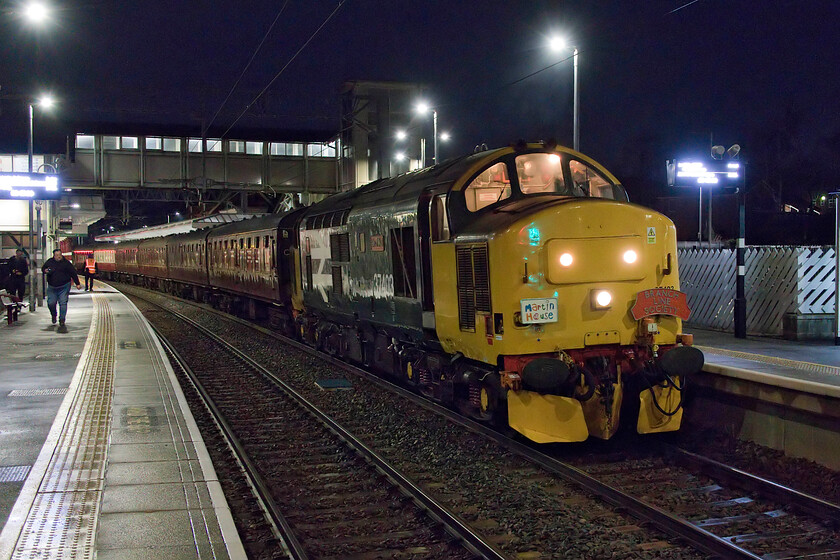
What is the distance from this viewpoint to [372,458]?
28.1 feet

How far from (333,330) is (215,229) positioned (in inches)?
576

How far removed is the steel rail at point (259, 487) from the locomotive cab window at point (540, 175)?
4.26 m

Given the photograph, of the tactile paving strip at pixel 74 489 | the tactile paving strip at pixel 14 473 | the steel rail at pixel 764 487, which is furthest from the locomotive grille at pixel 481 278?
the tactile paving strip at pixel 14 473

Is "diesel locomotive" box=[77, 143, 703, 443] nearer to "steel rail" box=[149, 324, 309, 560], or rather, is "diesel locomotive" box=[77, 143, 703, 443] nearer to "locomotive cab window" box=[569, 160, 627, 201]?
"locomotive cab window" box=[569, 160, 627, 201]

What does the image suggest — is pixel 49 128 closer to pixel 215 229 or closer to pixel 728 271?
pixel 215 229

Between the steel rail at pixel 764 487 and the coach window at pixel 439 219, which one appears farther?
the coach window at pixel 439 219

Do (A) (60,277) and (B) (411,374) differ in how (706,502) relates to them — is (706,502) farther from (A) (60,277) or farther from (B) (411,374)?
(A) (60,277)

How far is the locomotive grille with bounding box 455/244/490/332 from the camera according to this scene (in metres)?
8.63

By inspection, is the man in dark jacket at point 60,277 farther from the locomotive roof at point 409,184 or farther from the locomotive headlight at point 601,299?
the locomotive headlight at point 601,299

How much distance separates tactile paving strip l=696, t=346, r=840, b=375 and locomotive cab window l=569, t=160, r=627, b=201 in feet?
11.3

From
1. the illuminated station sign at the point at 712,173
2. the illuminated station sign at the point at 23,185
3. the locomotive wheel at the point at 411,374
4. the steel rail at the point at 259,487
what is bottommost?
the steel rail at the point at 259,487

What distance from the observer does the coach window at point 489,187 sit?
9516 millimetres

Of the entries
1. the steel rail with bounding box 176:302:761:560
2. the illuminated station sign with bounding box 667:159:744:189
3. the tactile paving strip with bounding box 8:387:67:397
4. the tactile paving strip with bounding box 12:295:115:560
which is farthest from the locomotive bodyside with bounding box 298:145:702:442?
the illuminated station sign with bounding box 667:159:744:189

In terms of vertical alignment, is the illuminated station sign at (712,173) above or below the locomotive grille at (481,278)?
above
